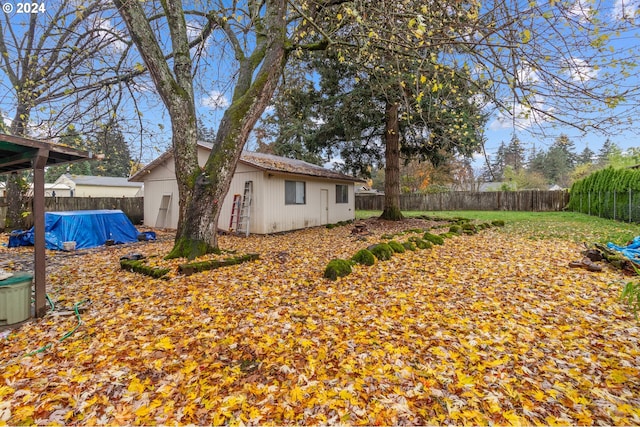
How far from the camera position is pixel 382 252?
20.6 feet

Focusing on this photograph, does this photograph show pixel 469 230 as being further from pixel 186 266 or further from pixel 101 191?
pixel 101 191

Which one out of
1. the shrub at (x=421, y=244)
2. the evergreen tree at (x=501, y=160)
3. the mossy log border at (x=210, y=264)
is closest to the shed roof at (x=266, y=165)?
the mossy log border at (x=210, y=264)

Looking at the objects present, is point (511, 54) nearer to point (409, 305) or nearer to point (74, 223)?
point (409, 305)

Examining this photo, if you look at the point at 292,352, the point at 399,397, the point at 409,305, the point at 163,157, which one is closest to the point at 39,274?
the point at 292,352

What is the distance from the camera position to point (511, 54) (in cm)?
393

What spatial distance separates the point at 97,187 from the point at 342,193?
25871 millimetres

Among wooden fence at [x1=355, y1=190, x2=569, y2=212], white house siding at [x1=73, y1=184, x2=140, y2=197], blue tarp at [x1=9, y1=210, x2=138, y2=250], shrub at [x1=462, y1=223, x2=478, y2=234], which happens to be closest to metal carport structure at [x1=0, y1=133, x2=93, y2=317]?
blue tarp at [x1=9, y1=210, x2=138, y2=250]

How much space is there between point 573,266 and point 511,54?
13.1 feet

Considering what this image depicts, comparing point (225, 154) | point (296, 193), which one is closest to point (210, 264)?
point (225, 154)

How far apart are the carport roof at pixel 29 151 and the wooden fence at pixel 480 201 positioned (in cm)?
2336

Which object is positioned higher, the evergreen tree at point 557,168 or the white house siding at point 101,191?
the evergreen tree at point 557,168

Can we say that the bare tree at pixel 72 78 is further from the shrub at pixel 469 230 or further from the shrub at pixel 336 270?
the shrub at pixel 469 230

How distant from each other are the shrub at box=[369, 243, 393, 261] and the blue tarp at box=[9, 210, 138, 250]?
8563mm

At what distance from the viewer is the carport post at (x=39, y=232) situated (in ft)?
12.3
